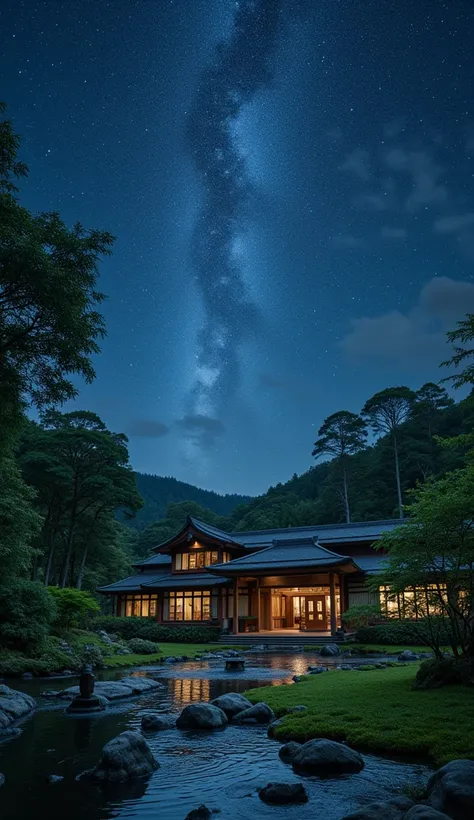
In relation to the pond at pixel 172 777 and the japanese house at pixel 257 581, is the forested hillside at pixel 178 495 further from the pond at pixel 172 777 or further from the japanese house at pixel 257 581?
the pond at pixel 172 777

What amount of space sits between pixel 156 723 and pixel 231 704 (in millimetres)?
1697

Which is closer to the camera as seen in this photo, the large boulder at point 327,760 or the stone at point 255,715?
the large boulder at point 327,760

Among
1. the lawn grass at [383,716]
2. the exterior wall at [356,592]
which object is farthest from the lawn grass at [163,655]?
the lawn grass at [383,716]

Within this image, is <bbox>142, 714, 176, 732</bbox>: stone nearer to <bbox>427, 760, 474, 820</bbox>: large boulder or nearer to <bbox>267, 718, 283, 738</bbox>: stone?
<bbox>267, 718, 283, 738</bbox>: stone

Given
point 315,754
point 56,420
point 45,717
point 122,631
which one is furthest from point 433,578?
point 56,420

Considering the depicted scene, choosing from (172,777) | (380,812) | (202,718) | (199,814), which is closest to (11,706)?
(202,718)

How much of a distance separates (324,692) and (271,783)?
6532 millimetres

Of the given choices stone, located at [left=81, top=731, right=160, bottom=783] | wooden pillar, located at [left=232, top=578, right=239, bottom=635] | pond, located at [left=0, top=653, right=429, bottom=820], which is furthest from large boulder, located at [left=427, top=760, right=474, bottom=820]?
wooden pillar, located at [left=232, top=578, right=239, bottom=635]

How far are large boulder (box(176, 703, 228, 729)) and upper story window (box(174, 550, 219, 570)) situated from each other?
1127 inches

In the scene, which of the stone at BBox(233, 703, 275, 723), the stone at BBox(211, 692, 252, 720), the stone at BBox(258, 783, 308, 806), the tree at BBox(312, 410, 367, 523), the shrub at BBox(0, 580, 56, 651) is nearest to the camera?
the stone at BBox(258, 783, 308, 806)

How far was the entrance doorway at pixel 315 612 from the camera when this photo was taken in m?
36.4

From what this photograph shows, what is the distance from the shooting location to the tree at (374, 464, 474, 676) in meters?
12.1

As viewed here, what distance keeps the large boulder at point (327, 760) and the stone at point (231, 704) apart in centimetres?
385

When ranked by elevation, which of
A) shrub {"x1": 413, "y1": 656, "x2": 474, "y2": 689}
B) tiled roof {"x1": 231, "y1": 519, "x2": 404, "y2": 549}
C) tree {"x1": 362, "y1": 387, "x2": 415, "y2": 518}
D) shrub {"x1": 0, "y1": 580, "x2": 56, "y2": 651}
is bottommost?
shrub {"x1": 413, "y1": 656, "x2": 474, "y2": 689}
